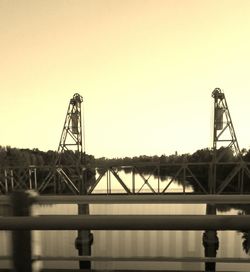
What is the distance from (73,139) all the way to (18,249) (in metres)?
32.1

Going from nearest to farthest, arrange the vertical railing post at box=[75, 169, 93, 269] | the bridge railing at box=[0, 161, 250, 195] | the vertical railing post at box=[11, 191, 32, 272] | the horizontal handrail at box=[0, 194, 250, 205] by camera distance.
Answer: the vertical railing post at box=[11, 191, 32, 272] < the horizontal handrail at box=[0, 194, 250, 205] < the vertical railing post at box=[75, 169, 93, 269] < the bridge railing at box=[0, 161, 250, 195]

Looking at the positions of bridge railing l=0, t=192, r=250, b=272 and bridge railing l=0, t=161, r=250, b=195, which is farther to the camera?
bridge railing l=0, t=161, r=250, b=195

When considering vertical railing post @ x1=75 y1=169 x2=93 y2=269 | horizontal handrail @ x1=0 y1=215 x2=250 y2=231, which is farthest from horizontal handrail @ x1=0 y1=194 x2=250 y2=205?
horizontal handrail @ x1=0 y1=215 x2=250 y2=231

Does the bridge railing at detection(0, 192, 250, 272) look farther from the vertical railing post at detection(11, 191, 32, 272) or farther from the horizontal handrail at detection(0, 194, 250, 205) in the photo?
the horizontal handrail at detection(0, 194, 250, 205)

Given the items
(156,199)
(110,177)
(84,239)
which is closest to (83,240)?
(84,239)

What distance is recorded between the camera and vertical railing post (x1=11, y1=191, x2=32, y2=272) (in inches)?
69.1

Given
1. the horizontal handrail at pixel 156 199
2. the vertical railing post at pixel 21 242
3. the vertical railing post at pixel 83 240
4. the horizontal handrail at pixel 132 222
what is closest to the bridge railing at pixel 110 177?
the vertical railing post at pixel 83 240

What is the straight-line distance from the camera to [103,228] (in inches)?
62.5

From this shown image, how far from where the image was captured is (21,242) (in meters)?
1.76

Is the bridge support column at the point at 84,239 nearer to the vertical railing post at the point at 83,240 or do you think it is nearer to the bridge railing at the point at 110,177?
the vertical railing post at the point at 83,240

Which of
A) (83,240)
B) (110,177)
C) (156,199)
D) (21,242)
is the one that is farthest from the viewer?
(110,177)

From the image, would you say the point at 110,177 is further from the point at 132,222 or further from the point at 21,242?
the point at 132,222

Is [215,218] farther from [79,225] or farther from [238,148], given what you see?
[238,148]

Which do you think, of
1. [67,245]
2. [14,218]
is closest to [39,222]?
[14,218]
